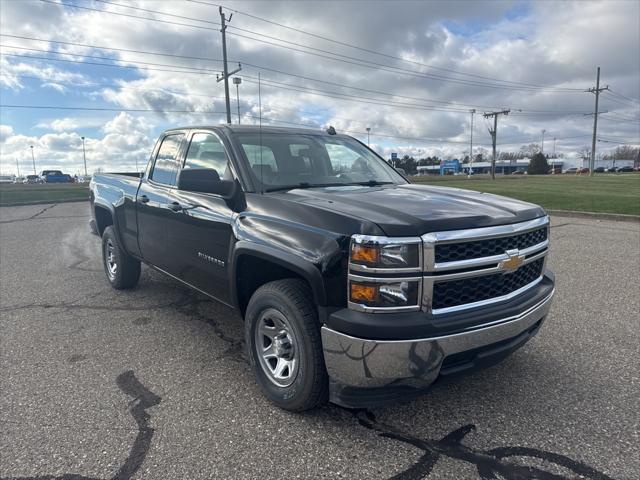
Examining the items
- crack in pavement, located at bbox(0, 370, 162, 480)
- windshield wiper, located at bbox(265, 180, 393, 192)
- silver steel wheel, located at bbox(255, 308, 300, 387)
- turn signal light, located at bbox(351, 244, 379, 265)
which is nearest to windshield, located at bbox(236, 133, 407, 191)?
windshield wiper, located at bbox(265, 180, 393, 192)

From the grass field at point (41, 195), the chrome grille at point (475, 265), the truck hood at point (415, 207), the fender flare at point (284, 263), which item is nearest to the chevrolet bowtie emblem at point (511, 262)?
the chrome grille at point (475, 265)

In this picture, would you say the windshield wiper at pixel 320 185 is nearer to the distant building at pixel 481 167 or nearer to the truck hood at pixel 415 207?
the truck hood at pixel 415 207

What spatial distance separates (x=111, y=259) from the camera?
6.04 metres

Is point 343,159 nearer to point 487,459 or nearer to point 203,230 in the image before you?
point 203,230

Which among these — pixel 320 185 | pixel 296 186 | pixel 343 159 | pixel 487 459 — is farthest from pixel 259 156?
pixel 487 459

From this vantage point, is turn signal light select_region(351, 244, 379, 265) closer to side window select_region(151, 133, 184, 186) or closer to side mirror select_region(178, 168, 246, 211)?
side mirror select_region(178, 168, 246, 211)

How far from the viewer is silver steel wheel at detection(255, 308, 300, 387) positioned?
9.47ft

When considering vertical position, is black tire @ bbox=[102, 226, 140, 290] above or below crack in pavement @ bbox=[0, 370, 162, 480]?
above

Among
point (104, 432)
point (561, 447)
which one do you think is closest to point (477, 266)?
point (561, 447)

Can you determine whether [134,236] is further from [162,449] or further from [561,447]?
[561,447]

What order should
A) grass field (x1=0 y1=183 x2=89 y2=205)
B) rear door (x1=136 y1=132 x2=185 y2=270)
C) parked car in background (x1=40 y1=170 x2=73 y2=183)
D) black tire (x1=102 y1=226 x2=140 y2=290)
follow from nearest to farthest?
rear door (x1=136 y1=132 x2=185 y2=270), black tire (x1=102 y1=226 x2=140 y2=290), grass field (x1=0 y1=183 x2=89 y2=205), parked car in background (x1=40 y1=170 x2=73 y2=183)

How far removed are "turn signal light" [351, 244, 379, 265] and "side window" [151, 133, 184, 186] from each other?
2.51m

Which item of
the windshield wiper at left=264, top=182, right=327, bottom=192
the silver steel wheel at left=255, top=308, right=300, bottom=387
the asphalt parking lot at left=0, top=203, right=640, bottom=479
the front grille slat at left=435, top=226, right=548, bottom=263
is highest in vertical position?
the windshield wiper at left=264, top=182, right=327, bottom=192

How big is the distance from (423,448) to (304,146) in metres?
2.57
